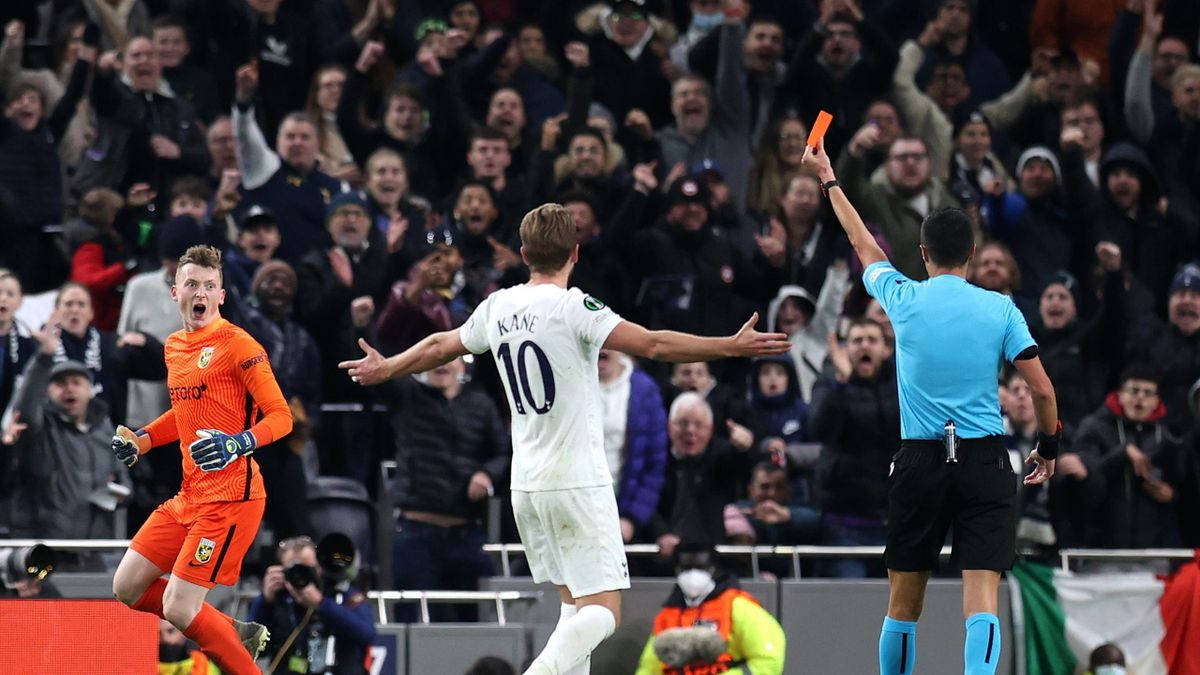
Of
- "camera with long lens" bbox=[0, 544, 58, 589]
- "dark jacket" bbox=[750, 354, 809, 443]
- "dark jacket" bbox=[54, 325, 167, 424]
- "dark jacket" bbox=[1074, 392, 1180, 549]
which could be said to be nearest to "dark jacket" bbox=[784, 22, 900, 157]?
"dark jacket" bbox=[750, 354, 809, 443]

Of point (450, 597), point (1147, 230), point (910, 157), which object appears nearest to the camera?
point (450, 597)

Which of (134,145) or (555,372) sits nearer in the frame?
(555,372)

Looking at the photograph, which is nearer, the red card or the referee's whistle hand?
the referee's whistle hand

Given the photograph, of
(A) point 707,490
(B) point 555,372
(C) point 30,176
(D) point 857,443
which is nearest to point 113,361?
(C) point 30,176

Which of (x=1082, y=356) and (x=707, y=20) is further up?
(x=707, y=20)

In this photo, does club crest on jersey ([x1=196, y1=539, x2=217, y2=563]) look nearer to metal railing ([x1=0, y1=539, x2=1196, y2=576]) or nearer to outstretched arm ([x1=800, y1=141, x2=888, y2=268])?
metal railing ([x1=0, y1=539, x2=1196, y2=576])

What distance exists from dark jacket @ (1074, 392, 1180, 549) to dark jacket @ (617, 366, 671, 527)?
9.41ft

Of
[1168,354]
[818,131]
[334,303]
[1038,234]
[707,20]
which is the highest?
[707,20]

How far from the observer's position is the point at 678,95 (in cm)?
1622

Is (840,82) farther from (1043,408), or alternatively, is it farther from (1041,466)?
(1043,408)

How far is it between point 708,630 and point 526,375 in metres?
3.74

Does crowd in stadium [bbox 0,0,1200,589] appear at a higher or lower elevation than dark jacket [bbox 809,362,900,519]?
higher

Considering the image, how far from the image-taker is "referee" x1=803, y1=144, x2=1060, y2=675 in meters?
8.95

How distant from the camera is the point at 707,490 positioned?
13.7 m
